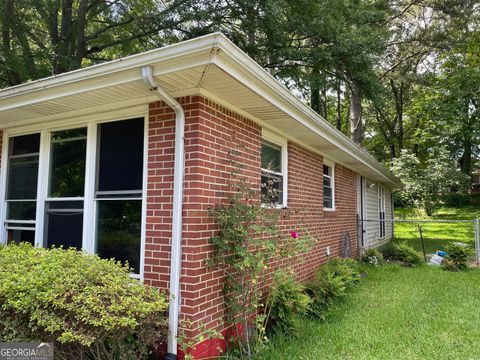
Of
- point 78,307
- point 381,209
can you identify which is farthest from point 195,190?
point 381,209

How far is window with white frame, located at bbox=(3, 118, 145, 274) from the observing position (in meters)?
3.97

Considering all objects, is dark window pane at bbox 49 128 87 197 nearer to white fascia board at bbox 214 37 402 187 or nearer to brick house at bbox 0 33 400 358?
brick house at bbox 0 33 400 358

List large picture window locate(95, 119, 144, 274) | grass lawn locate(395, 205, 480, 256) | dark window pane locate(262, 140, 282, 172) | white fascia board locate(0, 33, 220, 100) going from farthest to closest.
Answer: grass lawn locate(395, 205, 480, 256) → dark window pane locate(262, 140, 282, 172) → large picture window locate(95, 119, 144, 274) → white fascia board locate(0, 33, 220, 100)

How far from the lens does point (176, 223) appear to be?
11.2 ft

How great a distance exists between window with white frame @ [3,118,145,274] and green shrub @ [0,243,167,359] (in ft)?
2.43

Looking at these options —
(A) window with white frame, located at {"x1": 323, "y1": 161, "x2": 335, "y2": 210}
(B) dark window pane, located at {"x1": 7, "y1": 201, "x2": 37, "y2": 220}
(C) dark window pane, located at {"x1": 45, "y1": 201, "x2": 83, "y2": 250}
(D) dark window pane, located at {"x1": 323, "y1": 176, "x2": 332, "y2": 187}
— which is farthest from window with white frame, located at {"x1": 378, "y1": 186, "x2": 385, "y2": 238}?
(B) dark window pane, located at {"x1": 7, "y1": 201, "x2": 37, "y2": 220}

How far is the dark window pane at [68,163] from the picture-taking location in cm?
438

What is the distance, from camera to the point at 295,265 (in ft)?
18.7

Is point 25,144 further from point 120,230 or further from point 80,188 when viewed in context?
point 120,230

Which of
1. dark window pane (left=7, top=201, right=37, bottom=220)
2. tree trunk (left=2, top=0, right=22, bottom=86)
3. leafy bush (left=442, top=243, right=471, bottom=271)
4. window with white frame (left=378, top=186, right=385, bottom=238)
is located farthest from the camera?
window with white frame (left=378, top=186, right=385, bottom=238)

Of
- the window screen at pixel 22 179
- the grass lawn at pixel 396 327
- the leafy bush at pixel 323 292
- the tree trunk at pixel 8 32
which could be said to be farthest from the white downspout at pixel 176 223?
the tree trunk at pixel 8 32

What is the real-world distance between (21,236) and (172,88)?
10.7ft

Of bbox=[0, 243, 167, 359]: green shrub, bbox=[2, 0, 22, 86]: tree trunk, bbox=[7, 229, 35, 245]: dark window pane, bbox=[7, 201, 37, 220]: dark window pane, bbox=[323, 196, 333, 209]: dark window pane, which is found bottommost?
bbox=[0, 243, 167, 359]: green shrub

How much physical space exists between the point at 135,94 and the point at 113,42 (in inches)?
257
